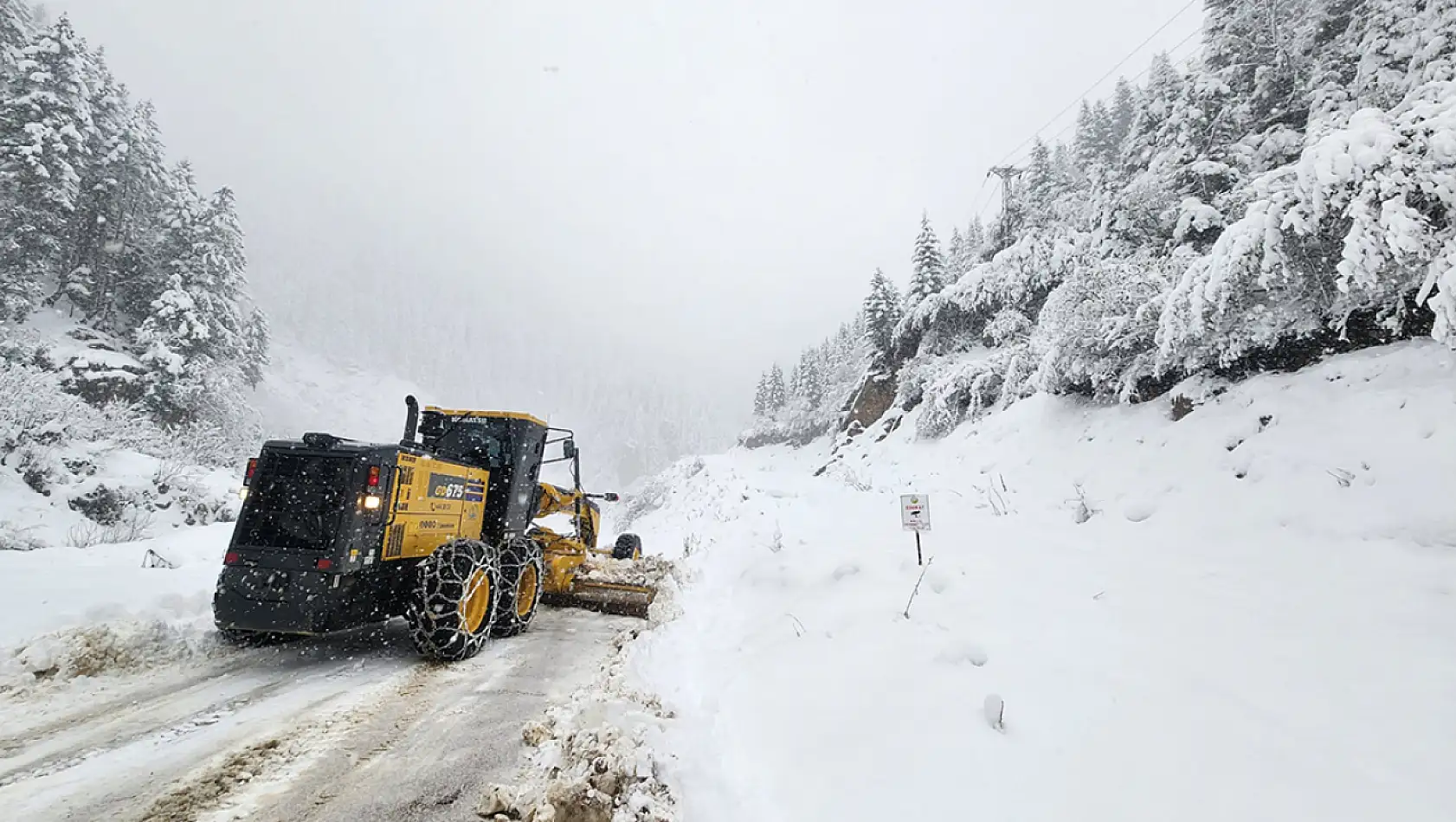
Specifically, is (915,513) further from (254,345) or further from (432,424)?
(254,345)

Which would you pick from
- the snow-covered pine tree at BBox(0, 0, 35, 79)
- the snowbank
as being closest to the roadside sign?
the snowbank

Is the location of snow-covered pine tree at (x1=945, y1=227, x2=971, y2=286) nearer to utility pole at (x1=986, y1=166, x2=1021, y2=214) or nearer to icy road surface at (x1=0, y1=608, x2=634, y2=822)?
utility pole at (x1=986, y1=166, x2=1021, y2=214)

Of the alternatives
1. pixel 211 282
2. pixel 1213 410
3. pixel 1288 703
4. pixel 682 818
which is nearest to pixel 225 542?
pixel 682 818

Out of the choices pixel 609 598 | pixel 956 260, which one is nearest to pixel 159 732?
pixel 609 598

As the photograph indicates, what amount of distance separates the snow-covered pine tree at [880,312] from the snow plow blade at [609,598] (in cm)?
2891

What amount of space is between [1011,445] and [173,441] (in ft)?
84.5

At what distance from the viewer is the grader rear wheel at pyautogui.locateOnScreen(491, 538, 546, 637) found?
7191 millimetres

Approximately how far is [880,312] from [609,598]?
1244 inches

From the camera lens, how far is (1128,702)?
11.0ft

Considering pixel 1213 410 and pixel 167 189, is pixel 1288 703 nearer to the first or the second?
pixel 1213 410

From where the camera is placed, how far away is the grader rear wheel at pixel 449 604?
19.4 feet

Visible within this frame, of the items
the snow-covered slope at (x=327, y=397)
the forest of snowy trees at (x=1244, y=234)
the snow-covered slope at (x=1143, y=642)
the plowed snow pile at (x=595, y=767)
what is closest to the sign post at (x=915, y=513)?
the snow-covered slope at (x=1143, y=642)

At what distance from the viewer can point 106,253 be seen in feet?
88.3

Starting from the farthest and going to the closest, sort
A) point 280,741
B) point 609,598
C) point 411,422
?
point 609,598 → point 411,422 → point 280,741
